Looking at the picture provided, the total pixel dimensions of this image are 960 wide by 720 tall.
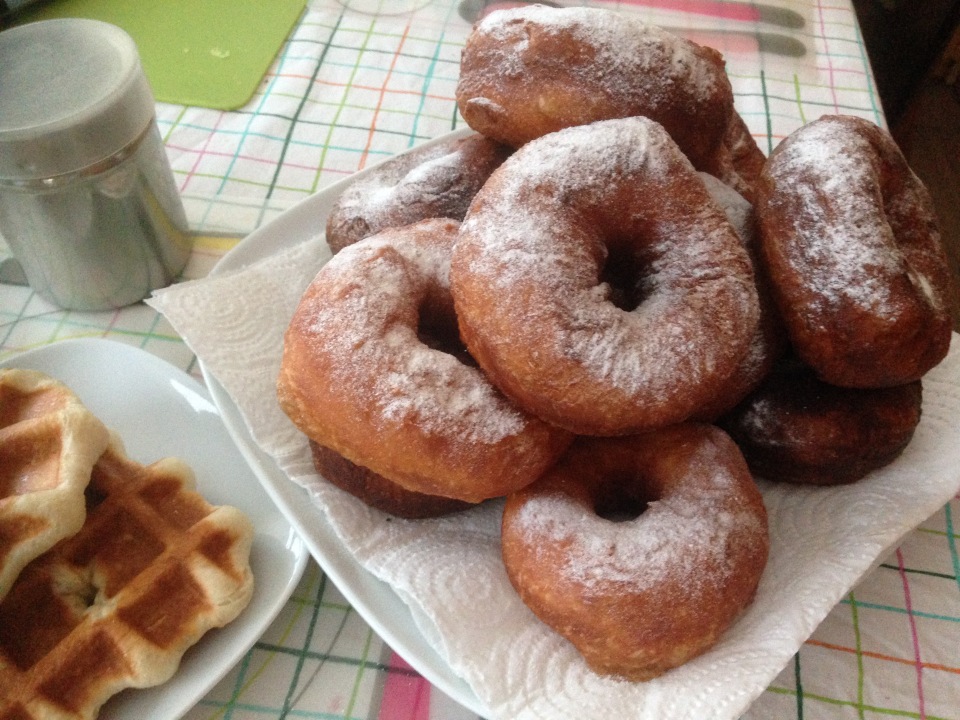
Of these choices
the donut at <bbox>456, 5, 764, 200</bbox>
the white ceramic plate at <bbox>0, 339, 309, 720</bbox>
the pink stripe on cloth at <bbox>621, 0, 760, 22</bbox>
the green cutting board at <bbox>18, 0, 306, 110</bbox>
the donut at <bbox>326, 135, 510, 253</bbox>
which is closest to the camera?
the white ceramic plate at <bbox>0, 339, 309, 720</bbox>

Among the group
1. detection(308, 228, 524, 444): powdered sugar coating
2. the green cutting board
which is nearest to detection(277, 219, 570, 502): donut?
detection(308, 228, 524, 444): powdered sugar coating

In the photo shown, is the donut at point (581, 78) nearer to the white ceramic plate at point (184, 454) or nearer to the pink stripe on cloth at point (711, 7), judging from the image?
the white ceramic plate at point (184, 454)

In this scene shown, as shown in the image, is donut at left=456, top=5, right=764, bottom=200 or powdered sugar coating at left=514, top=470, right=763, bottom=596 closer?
powdered sugar coating at left=514, top=470, right=763, bottom=596

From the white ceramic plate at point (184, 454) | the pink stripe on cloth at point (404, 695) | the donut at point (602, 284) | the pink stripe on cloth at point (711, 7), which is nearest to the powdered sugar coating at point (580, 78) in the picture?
the donut at point (602, 284)

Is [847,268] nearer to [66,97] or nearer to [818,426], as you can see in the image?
[818,426]

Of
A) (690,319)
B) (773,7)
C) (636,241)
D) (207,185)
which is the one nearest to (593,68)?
(636,241)

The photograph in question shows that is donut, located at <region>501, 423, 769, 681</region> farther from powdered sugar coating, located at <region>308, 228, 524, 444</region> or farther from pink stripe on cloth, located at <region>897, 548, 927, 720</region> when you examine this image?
pink stripe on cloth, located at <region>897, 548, 927, 720</region>

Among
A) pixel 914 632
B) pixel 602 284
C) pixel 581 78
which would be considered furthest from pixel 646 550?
pixel 581 78
